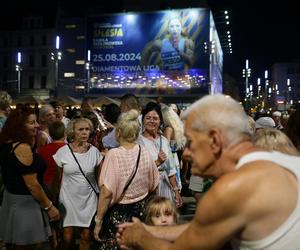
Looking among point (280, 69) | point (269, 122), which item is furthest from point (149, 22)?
point (280, 69)

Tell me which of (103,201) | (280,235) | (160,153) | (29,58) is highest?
(29,58)

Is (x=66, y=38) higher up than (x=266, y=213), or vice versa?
(x=66, y=38)

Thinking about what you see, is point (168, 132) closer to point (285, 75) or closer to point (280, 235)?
point (280, 235)

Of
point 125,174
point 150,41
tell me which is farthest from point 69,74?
point 125,174

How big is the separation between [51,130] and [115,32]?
178 feet

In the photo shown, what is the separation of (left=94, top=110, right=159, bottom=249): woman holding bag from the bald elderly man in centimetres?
284

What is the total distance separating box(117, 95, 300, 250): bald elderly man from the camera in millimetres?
1809

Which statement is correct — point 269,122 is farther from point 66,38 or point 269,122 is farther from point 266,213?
point 66,38

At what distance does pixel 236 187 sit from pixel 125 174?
3256mm

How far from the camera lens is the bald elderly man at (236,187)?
71.2 inches

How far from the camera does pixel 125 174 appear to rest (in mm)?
4980

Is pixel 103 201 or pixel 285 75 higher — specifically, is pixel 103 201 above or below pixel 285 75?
below

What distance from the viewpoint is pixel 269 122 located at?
26.5 feet

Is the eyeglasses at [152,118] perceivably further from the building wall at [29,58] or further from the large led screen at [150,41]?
the building wall at [29,58]
